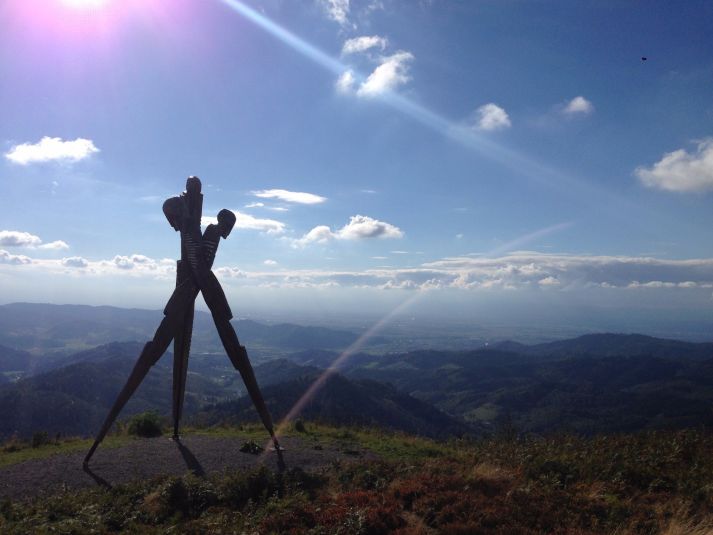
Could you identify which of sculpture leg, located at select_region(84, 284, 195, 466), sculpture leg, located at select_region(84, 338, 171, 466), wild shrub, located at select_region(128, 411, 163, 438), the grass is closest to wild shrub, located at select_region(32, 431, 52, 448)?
the grass

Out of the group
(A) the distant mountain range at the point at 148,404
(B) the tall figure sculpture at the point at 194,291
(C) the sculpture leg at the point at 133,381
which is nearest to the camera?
(C) the sculpture leg at the point at 133,381

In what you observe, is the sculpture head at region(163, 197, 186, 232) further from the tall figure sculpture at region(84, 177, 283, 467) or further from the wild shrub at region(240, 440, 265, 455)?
the wild shrub at region(240, 440, 265, 455)

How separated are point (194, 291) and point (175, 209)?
2.79 m

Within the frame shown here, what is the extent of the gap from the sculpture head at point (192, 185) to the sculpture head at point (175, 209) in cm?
48

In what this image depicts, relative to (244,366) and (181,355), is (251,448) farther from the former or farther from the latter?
(181,355)

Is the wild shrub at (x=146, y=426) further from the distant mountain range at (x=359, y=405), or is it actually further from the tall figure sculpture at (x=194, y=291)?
the distant mountain range at (x=359, y=405)

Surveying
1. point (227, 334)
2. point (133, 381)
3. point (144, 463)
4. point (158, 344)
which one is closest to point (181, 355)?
point (158, 344)

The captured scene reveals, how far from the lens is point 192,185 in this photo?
1580 centimetres

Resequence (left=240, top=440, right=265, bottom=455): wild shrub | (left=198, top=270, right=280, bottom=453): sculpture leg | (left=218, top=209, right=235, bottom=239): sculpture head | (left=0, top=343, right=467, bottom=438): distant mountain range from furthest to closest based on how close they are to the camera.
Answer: (left=0, top=343, right=467, bottom=438): distant mountain range
(left=218, top=209, right=235, bottom=239): sculpture head
(left=240, top=440, right=265, bottom=455): wild shrub
(left=198, top=270, right=280, bottom=453): sculpture leg

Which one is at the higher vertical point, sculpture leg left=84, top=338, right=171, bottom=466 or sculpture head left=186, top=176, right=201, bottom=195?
sculpture head left=186, top=176, right=201, bottom=195

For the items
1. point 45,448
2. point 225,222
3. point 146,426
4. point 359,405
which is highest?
point 225,222

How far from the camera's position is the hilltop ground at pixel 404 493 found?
8.77 meters

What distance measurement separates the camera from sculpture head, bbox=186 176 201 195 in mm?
15758

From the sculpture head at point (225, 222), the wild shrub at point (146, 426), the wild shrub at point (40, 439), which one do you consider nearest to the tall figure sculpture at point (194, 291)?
the sculpture head at point (225, 222)
